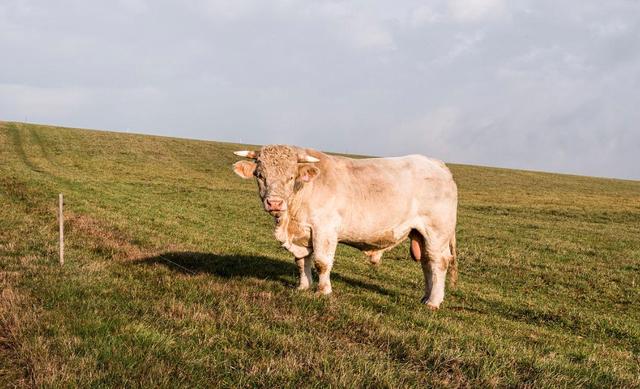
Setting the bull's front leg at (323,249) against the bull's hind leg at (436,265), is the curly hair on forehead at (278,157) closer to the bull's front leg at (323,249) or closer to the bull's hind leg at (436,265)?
the bull's front leg at (323,249)

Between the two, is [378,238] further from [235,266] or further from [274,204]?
[235,266]

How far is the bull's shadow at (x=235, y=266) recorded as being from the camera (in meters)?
10.8

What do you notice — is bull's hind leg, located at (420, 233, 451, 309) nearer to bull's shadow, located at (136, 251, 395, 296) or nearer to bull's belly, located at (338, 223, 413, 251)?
bull's belly, located at (338, 223, 413, 251)

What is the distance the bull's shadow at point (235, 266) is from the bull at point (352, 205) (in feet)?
4.71

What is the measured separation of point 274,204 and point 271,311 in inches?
64.9

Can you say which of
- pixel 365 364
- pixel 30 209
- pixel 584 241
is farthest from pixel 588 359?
pixel 584 241

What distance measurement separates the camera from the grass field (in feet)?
17.3

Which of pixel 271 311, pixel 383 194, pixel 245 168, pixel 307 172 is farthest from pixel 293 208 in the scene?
pixel 271 311

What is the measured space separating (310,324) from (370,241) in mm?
3130

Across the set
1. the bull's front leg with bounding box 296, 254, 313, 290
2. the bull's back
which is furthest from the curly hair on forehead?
the bull's front leg with bounding box 296, 254, 313, 290

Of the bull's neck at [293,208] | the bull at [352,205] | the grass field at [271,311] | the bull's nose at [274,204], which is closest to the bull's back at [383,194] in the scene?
the bull at [352,205]

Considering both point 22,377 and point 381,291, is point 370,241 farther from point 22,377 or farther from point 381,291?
point 22,377

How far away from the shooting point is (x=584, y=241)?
81.4ft

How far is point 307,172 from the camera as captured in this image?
869 cm
